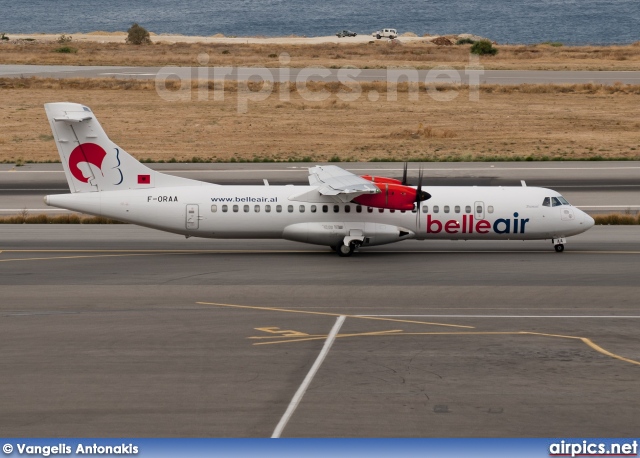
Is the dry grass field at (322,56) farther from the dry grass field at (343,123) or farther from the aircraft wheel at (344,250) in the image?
the aircraft wheel at (344,250)

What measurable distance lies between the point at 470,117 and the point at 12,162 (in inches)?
1571

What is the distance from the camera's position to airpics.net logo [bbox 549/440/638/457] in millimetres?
18156

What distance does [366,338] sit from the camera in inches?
1072

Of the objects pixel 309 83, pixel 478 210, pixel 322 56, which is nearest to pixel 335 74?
pixel 309 83

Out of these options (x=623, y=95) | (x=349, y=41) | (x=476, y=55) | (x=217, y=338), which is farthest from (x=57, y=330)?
(x=349, y=41)

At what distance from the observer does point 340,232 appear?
39281mm

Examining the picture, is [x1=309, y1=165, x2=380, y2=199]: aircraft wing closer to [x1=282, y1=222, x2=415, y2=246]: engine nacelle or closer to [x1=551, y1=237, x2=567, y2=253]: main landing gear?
[x1=282, y1=222, x2=415, y2=246]: engine nacelle

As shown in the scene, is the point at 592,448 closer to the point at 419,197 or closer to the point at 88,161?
the point at 419,197

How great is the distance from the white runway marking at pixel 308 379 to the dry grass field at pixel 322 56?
88.8 m

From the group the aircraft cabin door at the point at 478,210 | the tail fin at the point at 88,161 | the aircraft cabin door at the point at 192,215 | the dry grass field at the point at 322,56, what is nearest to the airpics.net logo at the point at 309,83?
the dry grass field at the point at 322,56

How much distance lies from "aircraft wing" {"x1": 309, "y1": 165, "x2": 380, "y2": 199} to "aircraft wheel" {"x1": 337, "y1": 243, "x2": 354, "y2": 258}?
2.14 meters

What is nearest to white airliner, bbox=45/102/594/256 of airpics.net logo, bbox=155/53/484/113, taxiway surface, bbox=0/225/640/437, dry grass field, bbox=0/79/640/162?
taxiway surface, bbox=0/225/640/437

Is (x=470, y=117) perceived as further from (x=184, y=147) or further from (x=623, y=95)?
(x=184, y=147)

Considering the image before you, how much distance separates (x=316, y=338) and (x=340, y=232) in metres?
12.4
